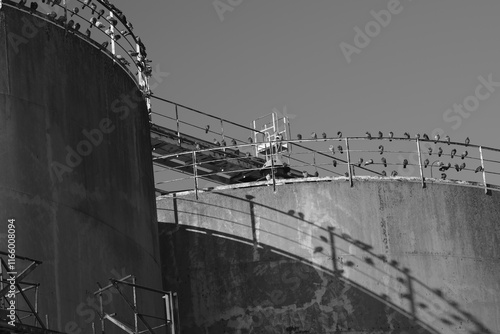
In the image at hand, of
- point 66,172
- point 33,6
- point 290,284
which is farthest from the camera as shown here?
point 290,284

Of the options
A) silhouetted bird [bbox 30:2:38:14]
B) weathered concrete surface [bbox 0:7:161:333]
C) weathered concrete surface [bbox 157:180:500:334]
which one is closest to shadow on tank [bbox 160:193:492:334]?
weathered concrete surface [bbox 157:180:500:334]

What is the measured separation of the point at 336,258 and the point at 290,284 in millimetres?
1075

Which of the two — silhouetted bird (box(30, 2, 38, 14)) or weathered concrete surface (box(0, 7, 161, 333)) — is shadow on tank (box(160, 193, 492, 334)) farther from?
silhouetted bird (box(30, 2, 38, 14))

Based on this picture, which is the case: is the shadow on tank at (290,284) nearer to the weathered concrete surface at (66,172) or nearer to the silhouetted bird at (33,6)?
the weathered concrete surface at (66,172)

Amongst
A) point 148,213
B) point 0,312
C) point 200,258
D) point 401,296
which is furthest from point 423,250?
point 0,312

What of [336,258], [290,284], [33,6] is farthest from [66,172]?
[336,258]

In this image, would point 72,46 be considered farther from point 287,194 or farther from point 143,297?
point 287,194

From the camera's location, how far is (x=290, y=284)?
75.9 ft

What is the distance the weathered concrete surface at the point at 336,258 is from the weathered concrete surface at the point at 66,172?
161 inches

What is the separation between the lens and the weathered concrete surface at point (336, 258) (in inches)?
904

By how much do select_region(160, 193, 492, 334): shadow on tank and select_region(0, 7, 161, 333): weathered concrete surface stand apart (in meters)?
4.05

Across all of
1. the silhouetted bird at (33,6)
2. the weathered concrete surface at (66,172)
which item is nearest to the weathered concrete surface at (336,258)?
the weathered concrete surface at (66,172)

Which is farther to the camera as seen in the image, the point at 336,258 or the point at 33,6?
the point at 336,258

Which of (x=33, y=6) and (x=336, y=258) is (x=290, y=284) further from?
(x=33, y=6)
